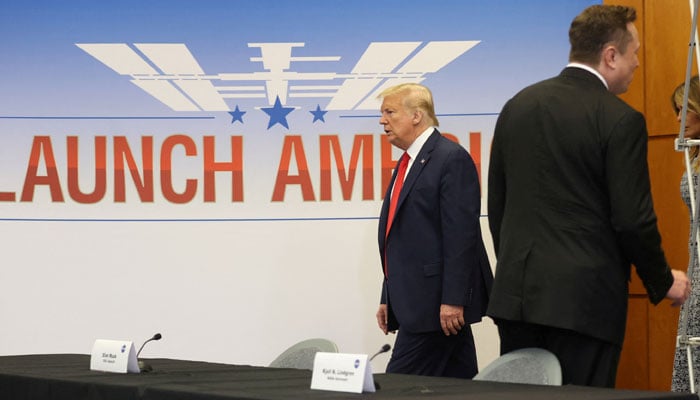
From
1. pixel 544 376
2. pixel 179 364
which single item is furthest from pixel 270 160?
pixel 544 376

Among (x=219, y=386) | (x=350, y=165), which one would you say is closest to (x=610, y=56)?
(x=219, y=386)

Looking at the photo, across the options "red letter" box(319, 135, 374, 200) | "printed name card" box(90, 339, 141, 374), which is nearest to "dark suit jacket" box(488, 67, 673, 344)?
"printed name card" box(90, 339, 141, 374)

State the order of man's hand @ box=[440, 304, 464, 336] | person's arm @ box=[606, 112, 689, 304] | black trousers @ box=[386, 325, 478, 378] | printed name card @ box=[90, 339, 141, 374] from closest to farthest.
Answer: printed name card @ box=[90, 339, 141, 374] < person's arm @ box=[606, 112, 689, 304] < man's hand @ box=[440, 304, 464, 336] < black trousers @ box=[386, 325, 478, 378]

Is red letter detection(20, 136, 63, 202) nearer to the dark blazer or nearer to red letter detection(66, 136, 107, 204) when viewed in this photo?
red letter detection(66, 136, 107, 204)

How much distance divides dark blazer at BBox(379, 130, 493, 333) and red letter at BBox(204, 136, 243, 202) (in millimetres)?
1428

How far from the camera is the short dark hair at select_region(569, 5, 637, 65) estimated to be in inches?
122

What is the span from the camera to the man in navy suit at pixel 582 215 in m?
2.97

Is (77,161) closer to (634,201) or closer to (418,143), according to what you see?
(418,143)

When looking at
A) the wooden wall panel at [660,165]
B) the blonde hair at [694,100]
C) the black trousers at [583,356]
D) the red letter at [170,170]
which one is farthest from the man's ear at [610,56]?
the red letter at [170,170]

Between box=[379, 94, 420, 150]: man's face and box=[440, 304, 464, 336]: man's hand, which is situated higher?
box=[379, 94, 420, 150]: man's face

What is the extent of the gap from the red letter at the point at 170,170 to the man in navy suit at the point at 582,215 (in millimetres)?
2651

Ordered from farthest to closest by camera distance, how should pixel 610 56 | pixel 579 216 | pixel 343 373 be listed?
pixel 610 56 → pixel 579 216 → pixel 343 373

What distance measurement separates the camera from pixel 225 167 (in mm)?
5562

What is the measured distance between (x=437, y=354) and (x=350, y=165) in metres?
1.57
